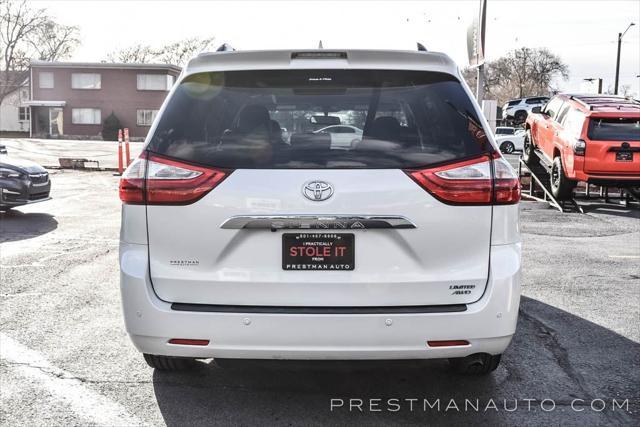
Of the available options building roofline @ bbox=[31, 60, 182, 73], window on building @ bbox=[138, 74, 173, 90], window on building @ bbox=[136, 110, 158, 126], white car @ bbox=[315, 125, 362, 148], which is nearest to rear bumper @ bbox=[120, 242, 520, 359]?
white car @ bbox=[315, 125, 362, 148]

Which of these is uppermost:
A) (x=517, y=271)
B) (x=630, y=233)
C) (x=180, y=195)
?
(x=180, y=195)

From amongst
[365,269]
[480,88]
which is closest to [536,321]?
[365,269]

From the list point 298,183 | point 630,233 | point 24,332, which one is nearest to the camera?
point 298,183

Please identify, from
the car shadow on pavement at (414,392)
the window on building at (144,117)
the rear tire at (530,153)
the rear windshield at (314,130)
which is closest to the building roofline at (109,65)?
the window on building at (144,117)

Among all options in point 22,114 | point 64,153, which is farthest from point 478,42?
point 22,114

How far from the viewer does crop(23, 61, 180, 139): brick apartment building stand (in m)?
57.4

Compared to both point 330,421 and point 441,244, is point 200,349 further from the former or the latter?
point 441,244

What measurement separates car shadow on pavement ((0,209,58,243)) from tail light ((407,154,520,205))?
25.2 ft

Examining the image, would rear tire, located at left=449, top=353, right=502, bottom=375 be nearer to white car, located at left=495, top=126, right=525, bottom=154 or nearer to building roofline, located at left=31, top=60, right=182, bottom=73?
white car, located at left=495, top=126, right=525, bottom=154

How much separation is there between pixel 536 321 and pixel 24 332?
3966 mm

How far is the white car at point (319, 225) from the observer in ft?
10.5

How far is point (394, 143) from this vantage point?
10.8ft

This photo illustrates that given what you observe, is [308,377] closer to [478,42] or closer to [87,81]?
[478,42]

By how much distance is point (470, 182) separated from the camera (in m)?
3.26
